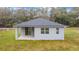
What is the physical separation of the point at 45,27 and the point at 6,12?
557 millimetres

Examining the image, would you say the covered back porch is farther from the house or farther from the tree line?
the tree line

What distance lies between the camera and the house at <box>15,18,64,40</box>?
3.54m

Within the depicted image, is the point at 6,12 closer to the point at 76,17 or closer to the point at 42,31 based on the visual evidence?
the point at 42,31

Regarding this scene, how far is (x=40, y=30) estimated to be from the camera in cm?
356

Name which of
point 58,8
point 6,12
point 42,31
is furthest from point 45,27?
point 6,12

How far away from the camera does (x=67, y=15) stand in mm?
3539

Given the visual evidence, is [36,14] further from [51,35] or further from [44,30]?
[51,35]

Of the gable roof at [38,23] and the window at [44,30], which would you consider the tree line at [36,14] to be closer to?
the gable roof at [38,23]

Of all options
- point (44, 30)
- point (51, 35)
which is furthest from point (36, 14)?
point (51, 35)

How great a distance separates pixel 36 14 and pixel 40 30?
0.22m

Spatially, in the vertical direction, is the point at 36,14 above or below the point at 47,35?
above

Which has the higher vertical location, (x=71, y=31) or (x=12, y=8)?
(x=12, y=8)

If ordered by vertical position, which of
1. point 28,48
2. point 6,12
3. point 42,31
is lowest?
point 28,48

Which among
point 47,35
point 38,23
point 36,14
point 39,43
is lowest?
point 39,43
